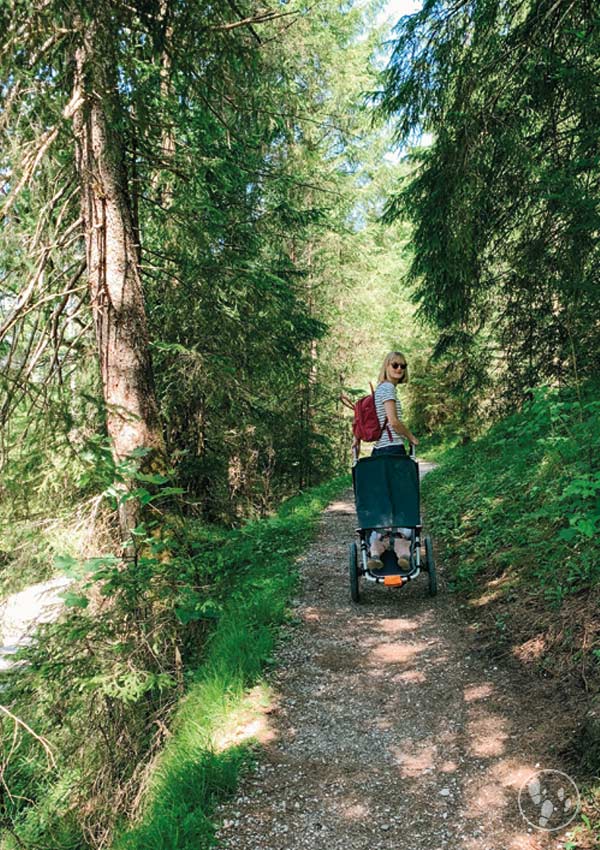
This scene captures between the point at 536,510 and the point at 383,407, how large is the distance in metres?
1.94

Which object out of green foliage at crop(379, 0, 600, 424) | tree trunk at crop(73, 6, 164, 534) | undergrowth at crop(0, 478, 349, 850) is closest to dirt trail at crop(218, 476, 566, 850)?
undergrowth at crop(0, 478, 349, 850)

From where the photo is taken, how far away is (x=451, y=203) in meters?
6.29

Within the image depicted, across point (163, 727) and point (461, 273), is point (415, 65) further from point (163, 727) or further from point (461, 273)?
point (163, 727)

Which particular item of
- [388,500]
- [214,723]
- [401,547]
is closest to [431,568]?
[401,547]

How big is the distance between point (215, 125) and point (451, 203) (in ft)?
8.93

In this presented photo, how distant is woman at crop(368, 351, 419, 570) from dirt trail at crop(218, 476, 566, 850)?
1.95 ft

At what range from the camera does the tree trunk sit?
4.66 m

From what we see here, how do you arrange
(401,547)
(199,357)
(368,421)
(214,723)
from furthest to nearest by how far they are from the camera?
(199,357), (368,421), (401,547), (214,723)

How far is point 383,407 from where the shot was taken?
5.51m

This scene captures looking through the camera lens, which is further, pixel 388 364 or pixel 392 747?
pixel 388 364

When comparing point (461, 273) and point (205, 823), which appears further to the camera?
point (461, 273)

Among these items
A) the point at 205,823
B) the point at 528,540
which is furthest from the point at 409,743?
the point at 528,540

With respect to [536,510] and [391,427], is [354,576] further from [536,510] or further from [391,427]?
[536,510]

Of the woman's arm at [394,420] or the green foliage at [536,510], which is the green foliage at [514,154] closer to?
the green foliage at [536,510]
